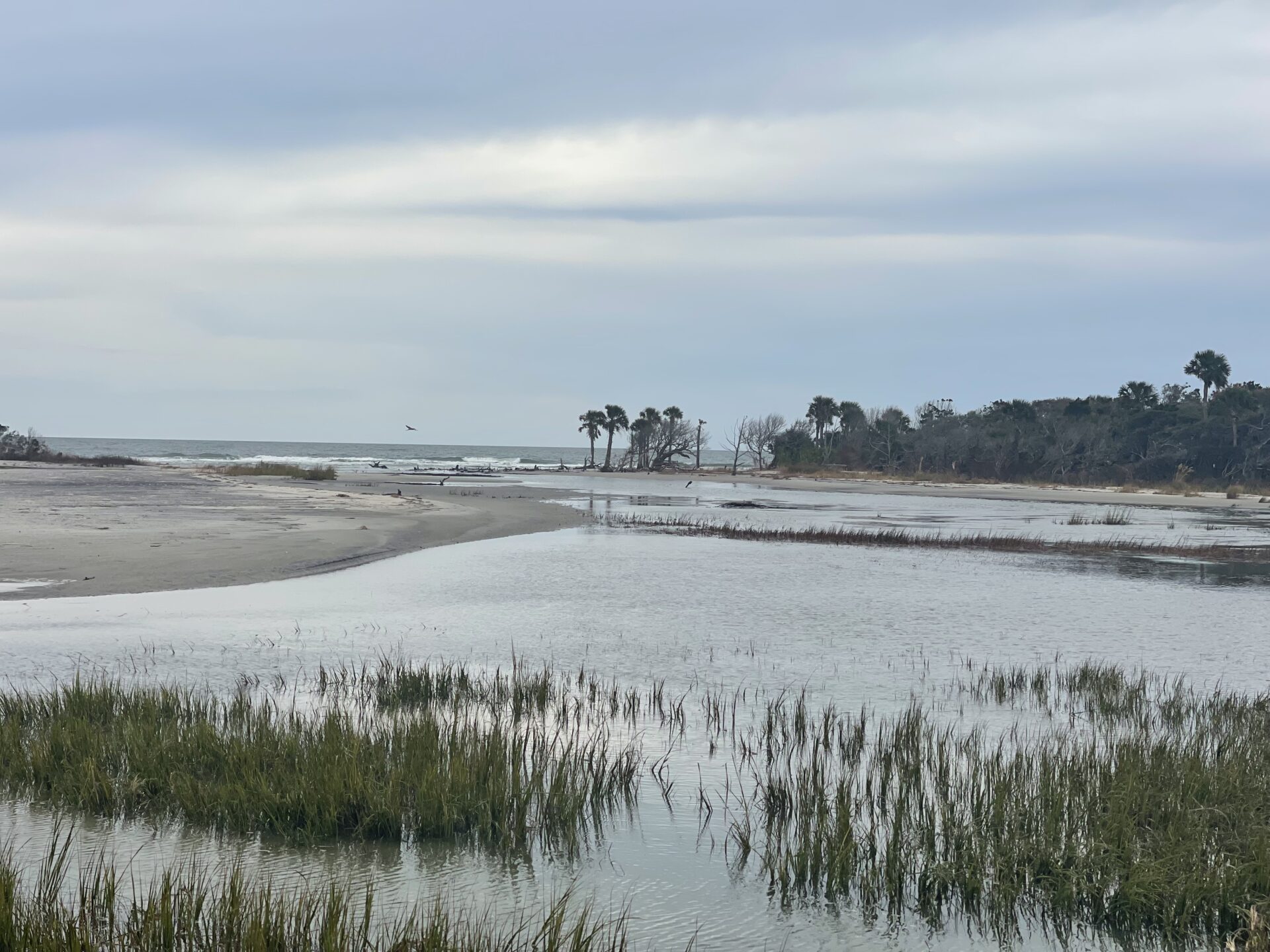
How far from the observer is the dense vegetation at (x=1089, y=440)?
89875 millimetres

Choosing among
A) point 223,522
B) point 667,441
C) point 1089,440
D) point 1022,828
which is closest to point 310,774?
point 1022,828

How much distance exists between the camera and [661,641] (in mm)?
16203

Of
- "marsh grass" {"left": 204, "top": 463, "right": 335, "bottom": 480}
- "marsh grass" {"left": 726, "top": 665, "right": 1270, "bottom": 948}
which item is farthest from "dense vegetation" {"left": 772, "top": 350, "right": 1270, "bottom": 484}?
"marsh grass" {"left": 726, "top": 665, "right": 1270, "bottom": 948}

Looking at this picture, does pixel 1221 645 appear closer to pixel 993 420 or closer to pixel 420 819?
pixel 420 819

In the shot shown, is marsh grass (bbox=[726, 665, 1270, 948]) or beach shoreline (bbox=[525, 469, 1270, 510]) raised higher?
beach shoreline (bbox=[525, 469, 1270, 510])

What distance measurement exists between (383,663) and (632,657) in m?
3.67

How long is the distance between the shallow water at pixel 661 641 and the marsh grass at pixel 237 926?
2.41 feet

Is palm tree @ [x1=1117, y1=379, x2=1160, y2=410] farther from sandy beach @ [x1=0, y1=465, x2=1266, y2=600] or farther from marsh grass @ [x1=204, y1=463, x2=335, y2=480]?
marsh grass @ [x1=204, y1=463, x2=335, y2=480]

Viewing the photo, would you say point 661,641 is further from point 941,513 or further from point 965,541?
point 941,513

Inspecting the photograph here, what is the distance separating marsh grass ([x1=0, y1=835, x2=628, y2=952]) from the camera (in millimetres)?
4812

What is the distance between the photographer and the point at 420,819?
728cm

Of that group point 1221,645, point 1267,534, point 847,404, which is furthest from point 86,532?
point 847,404

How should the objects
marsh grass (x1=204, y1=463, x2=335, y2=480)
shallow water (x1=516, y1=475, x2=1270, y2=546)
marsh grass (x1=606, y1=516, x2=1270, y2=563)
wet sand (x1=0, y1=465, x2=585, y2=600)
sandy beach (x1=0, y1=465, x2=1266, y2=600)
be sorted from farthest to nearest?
marsh grass (x1=204, y1=463, x2=335, y2=480) < shallow water (x1=516, y1=475, x2=1270, y2=546) < marsh grass (x1=606, y1=516, x2=1270, y2=563) < sandy beach (x1=0, y1=465, x2=1266, y2=600) < wet sand (x1=0, y1=465, x2=585, y2=600)

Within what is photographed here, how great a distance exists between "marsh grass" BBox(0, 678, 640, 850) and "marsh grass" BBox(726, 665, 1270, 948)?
1.40 metres
